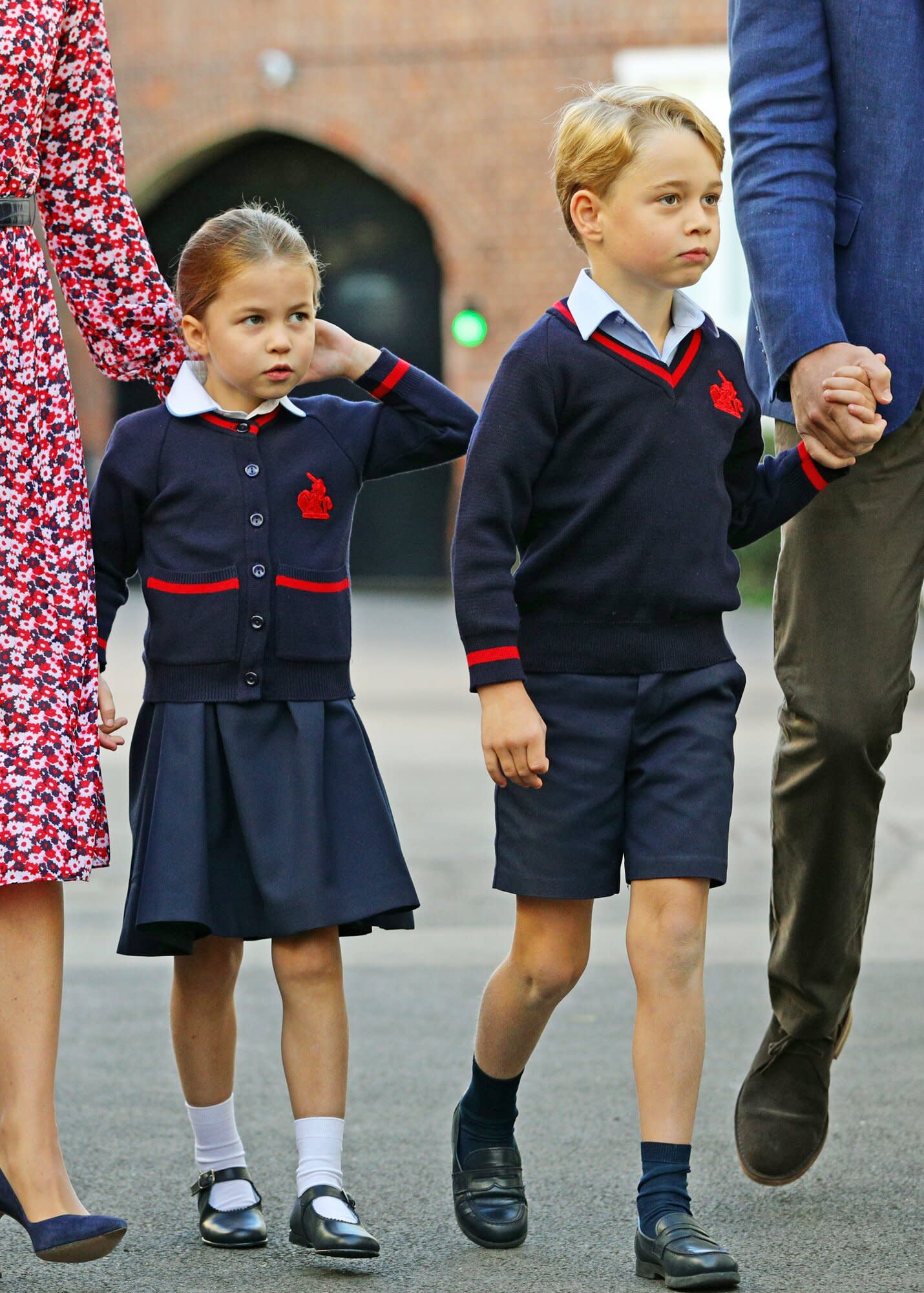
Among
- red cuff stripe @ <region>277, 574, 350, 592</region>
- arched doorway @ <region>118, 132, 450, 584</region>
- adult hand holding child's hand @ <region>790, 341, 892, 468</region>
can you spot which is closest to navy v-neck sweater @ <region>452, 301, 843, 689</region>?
adult hand holding child's hand @ <region>790, 341, 892, 468</region>

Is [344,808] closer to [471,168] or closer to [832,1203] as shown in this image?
[832,1203]

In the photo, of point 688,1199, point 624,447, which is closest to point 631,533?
point 624,447

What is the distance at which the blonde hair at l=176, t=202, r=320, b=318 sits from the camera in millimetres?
3078

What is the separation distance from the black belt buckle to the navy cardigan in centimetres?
35

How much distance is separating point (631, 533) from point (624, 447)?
13cm

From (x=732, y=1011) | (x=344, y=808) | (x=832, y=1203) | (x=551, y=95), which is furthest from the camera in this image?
(x=551, y=95)

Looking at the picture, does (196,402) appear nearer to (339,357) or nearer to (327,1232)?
(339,357)

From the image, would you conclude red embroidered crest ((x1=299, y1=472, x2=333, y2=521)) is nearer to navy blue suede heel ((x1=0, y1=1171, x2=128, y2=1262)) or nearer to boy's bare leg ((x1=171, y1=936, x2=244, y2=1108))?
boy's bare leg ((x1=171, y1=936, x2=244, y2=1108))

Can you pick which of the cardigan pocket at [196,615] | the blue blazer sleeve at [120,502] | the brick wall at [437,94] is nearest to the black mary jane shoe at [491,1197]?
the cardigan pocket at [196,615]

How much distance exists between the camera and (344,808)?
10.1 feet

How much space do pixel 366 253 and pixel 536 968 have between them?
659 inches

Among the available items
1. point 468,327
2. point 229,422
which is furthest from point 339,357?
point 468,327

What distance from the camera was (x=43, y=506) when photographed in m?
2.97

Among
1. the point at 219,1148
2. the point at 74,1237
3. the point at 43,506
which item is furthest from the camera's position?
the point at 219,1148
